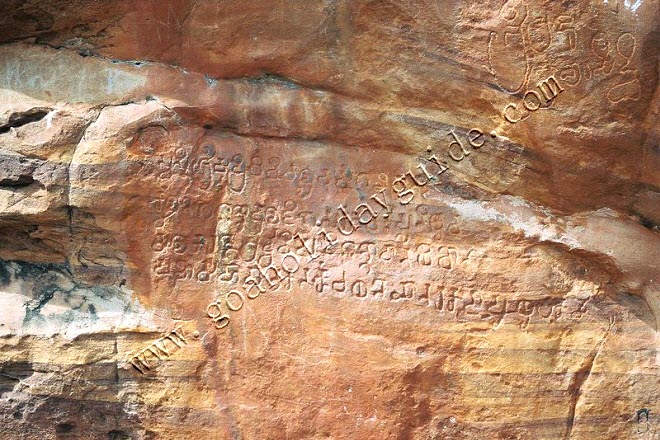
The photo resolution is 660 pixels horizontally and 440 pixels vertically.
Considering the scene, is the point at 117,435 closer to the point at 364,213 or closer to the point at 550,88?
the point at 364,213

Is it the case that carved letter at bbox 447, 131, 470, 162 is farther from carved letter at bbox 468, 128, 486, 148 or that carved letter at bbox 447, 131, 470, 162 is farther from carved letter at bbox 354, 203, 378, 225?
carved letter at bbox 354, 203, 378, 225

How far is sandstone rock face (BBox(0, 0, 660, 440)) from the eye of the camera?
4012 mm

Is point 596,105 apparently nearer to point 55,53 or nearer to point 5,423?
point 55,53

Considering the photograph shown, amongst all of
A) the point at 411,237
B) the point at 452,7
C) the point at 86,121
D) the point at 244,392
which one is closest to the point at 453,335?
the point at 411,237

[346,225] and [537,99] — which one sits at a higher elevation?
[537,99]

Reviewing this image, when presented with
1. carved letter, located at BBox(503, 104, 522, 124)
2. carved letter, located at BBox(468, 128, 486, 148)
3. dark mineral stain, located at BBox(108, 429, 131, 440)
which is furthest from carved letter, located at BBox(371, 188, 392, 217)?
dark mineral stain, located at BBox(108, 429, 131, 440)

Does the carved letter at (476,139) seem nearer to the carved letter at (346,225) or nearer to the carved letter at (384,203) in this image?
the carved letter at (384,203)

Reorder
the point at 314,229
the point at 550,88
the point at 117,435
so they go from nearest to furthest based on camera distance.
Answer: the point at 550,88 < the point at 117,435 < the point at 314,229

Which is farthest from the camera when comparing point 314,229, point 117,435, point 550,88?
point 314,229

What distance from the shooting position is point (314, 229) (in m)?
4.21

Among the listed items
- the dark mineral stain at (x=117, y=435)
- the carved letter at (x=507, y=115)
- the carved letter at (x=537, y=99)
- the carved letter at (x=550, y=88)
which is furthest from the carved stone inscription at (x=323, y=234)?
the dark mineral stain at (x=117, y=435)

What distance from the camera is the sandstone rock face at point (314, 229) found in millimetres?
4012

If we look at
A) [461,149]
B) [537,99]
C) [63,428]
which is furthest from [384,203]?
[63,428]

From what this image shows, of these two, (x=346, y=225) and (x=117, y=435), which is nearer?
(x=117, y=435)
